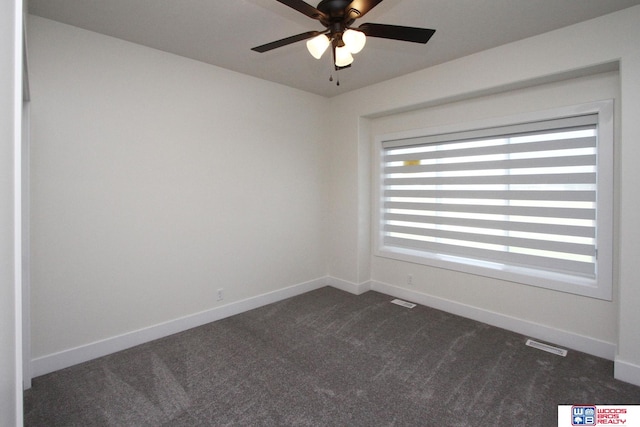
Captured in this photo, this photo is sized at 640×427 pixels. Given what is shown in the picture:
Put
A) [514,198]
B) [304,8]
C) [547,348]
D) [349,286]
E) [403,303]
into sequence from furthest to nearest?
1. [349,286]
2. [403,303]
3. [514,198]
4. [547,348]
5. [304,8]

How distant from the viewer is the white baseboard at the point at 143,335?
253cm

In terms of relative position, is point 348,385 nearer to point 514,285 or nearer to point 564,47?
point 514,285

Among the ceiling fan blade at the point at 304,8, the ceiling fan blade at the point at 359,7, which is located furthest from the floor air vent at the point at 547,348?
the ceiling fan blade at the point at 304,8

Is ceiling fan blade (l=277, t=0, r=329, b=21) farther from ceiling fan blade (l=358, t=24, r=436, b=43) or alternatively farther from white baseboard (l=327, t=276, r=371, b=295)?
white baseboard (l=327, t=276, r=371, b=295)

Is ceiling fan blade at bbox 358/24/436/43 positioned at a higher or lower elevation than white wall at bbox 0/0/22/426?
higher

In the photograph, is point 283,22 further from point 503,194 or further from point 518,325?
point 518,325

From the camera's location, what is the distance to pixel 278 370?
2.54 meters

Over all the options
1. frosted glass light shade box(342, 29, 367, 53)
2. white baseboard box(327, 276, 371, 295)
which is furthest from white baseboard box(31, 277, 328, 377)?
frosted glass light shade box(342, 29, 367, 53)

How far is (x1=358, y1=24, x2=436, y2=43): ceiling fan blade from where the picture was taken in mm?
1864

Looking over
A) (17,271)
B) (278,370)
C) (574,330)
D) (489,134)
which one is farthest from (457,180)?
(17,271)

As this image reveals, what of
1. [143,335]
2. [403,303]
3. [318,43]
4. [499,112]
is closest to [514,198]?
[499,112]

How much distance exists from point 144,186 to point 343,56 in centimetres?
214

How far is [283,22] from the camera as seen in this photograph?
254 centimetres

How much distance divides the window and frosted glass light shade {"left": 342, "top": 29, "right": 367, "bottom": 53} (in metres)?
2.05
